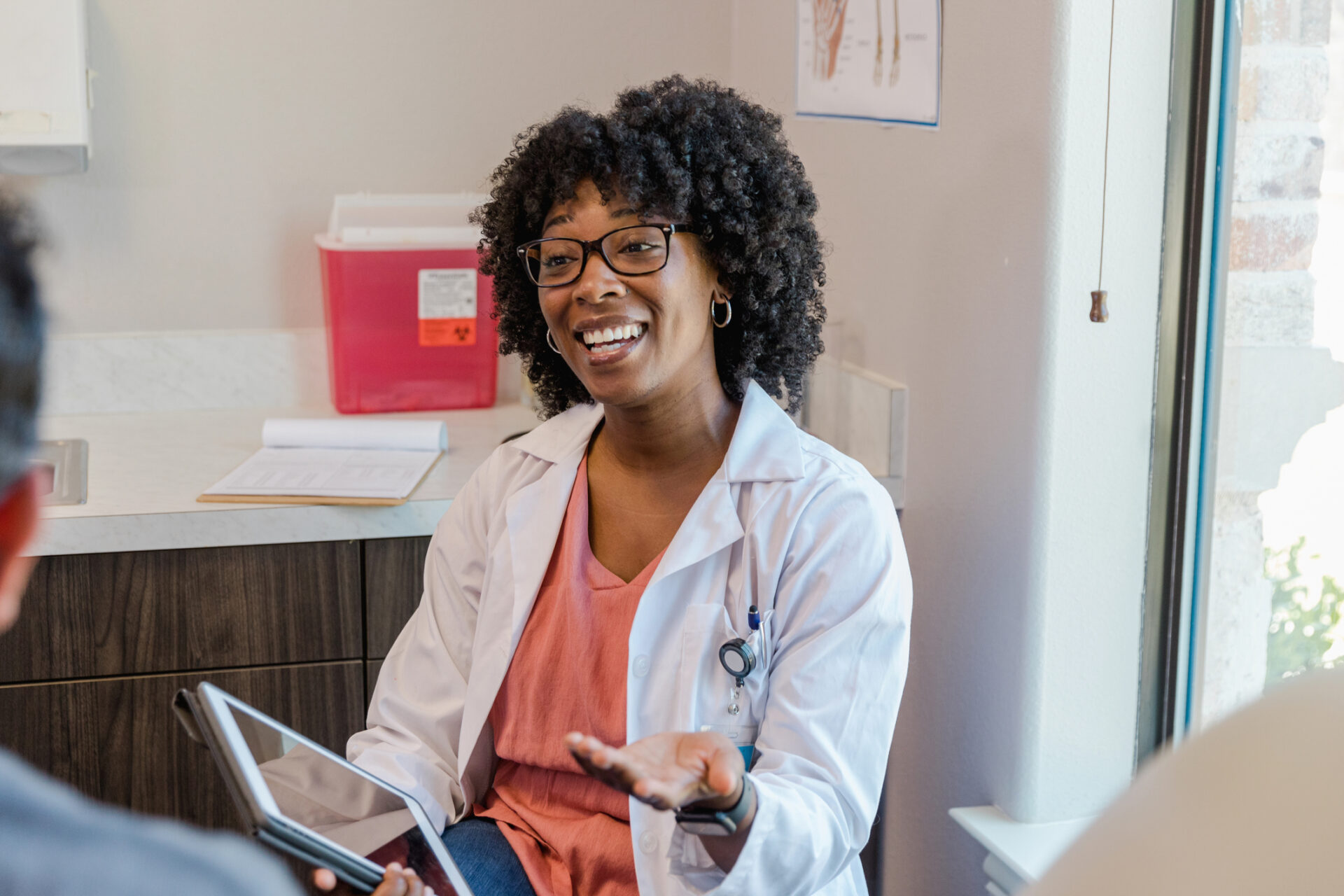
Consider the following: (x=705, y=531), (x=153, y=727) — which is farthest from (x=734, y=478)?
(x=153, y=727)

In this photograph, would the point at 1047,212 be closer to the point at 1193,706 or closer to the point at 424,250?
the point at 1193,706

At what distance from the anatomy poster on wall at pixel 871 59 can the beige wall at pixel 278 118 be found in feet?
1.76

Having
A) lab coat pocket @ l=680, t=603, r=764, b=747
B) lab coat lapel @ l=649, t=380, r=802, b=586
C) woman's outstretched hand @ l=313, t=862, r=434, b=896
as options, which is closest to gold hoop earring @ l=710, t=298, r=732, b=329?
lab coat lapel @ l=649, t=380, r=802, b=586

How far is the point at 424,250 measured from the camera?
2219 mm

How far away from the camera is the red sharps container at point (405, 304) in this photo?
2.22 m

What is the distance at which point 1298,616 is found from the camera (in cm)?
→ 135

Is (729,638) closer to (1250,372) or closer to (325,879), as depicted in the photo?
(325,879)

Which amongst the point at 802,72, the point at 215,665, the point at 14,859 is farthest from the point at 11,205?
the point at 802,72

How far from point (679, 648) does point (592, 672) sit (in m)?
0.11

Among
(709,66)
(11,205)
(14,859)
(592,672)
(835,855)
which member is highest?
(709,66)

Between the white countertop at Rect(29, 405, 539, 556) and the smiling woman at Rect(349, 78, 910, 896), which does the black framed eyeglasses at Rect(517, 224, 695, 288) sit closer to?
the smiling woman at Rect(349, 78, 910, 896)

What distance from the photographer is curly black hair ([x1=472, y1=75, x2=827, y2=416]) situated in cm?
137

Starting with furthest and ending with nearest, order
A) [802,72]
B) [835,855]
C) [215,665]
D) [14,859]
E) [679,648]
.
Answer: [802,72] < [215,665] < [679,648] < [835,855] < [14,859]

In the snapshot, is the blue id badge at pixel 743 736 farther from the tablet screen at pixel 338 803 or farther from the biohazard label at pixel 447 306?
the biohazard label at pixel 447 306
